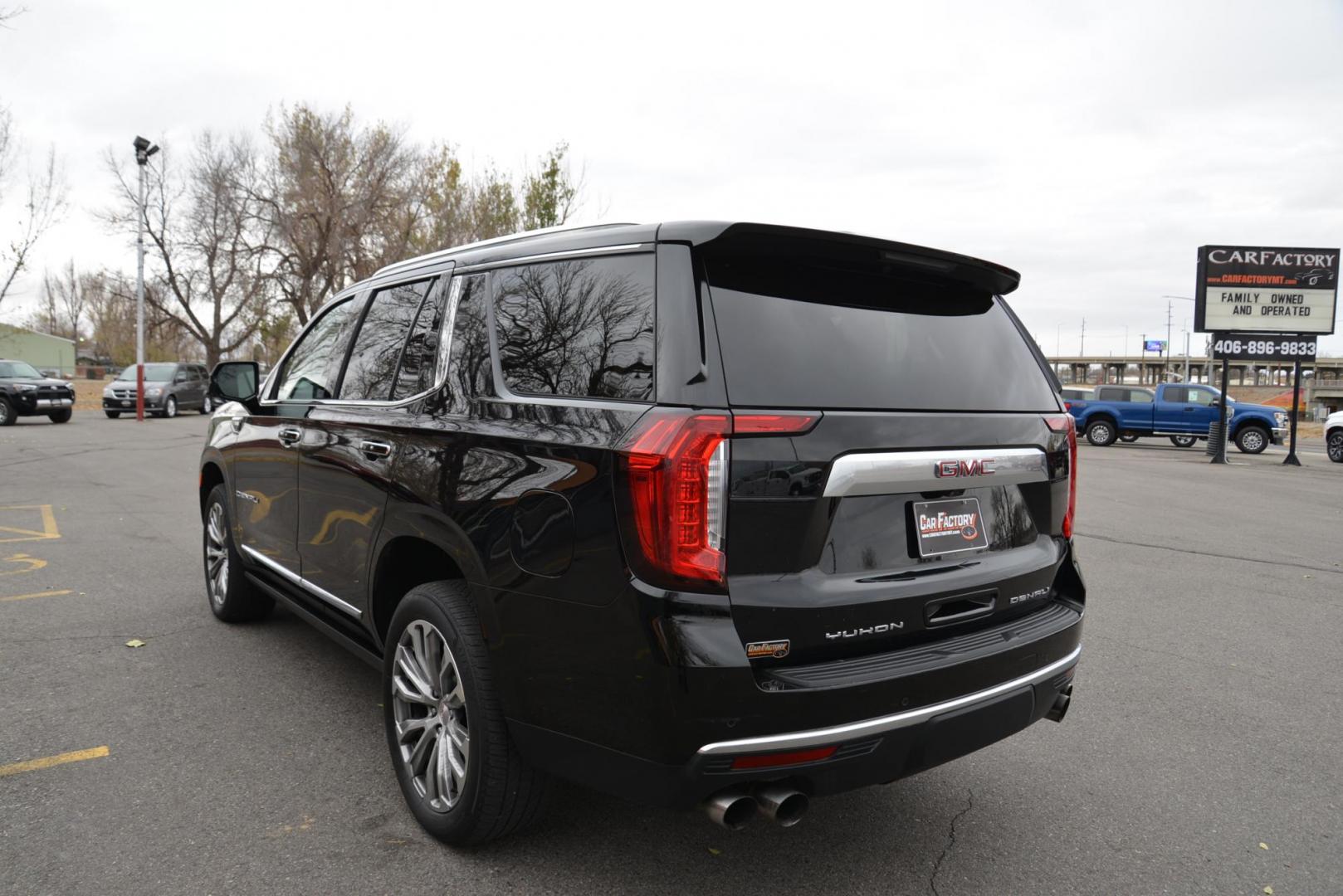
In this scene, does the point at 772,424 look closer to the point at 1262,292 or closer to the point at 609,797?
the point at 609,797

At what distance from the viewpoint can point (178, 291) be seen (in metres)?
43.1

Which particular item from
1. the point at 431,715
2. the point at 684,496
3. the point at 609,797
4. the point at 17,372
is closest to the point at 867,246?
the point at 684,496

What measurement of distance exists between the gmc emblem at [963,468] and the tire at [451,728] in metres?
1.42

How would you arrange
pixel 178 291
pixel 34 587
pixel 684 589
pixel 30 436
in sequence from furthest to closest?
pixel 178 291 < pixel 30 436 < pixel 34 587 < pixel 684 589

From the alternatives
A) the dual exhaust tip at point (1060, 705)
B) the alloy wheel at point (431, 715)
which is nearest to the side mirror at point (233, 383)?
the alloy wheel at point (431, 715)

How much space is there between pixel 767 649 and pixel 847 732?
30 centimetres

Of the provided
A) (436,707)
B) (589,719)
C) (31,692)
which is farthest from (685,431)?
(31,692)

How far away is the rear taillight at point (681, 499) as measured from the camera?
2.13m

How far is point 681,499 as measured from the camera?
2131 millimetres

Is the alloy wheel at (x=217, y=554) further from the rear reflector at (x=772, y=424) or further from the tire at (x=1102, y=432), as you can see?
the tire at (x=1102, y=432)

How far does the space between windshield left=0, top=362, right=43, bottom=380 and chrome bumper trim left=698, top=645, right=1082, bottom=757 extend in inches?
1114

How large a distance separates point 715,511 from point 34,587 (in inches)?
232

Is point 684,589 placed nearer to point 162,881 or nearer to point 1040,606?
point 1040,606

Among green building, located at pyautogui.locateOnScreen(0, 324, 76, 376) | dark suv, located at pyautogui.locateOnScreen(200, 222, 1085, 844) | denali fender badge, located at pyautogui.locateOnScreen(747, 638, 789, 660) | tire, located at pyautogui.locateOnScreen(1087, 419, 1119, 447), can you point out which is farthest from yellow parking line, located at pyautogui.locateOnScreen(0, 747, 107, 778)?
green building, located at pyautogui.locateOnScreen(0, 324, 76, 376)
